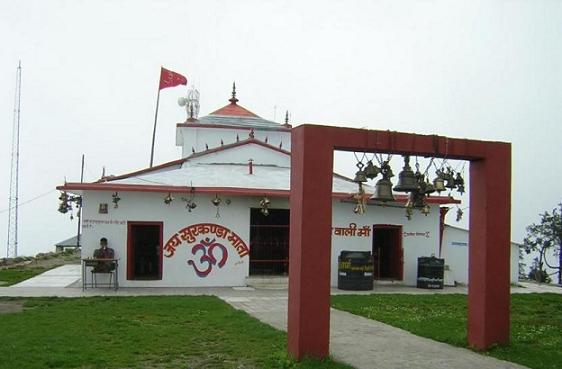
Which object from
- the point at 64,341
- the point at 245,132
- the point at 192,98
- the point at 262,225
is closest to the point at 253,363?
the point at 64,341

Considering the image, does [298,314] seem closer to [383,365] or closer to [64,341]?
[383,365]

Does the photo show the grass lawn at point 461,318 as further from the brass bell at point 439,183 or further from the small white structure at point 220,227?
the small white structure at point 220,227

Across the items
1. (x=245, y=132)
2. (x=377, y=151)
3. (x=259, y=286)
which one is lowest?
(x=259, y=286)

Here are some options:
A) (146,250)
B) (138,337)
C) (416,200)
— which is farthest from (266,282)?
(416,200)

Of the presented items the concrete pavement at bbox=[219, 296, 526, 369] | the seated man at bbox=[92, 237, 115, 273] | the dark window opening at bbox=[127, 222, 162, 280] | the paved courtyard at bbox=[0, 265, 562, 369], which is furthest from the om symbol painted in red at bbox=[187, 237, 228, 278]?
the concrete pavement at bbox=[219, 296, 526, 369]

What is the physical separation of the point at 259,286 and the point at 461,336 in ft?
29.4

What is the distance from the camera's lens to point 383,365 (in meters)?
8.08

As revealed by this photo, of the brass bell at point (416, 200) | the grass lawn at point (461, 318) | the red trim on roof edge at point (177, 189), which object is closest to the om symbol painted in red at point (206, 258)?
the red trim on roof edge at point (177, 189)

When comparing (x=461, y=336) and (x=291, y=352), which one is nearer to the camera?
(x=291, y=352)

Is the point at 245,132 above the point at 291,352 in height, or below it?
above

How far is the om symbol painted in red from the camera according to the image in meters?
18.2

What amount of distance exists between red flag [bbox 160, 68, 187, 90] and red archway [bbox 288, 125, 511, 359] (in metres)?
25.5

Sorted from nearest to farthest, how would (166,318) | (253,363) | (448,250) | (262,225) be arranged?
(253,363), (166,318), (262,225), (448,250)

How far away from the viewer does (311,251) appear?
817 centimetres
